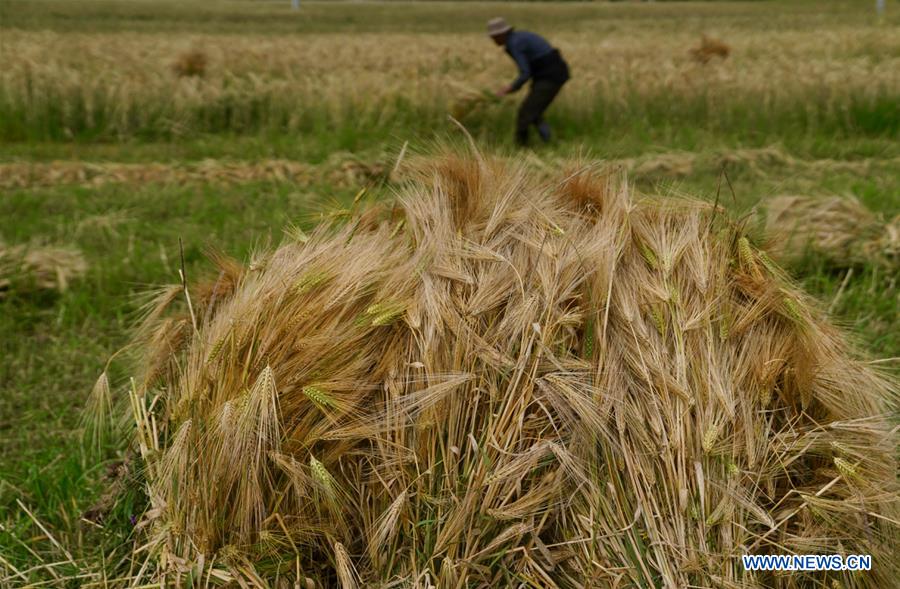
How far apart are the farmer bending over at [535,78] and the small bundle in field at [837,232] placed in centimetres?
512

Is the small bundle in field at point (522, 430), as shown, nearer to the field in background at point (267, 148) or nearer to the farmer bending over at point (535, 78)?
the field in background at point (267, 148)

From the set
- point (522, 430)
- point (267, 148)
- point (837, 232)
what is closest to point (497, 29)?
point (267, 148)

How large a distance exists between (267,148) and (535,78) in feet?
10.1

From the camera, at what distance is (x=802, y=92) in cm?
1045

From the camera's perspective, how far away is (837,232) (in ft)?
15.5

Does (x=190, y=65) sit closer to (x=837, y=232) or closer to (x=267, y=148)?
(x=267, y=148)

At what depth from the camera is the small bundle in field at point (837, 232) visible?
461 cm

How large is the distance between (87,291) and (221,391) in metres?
3.04

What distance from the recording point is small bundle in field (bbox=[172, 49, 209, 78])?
38.7ft

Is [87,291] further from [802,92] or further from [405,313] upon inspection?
[802,92]

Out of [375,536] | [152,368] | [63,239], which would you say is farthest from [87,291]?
[375,536]

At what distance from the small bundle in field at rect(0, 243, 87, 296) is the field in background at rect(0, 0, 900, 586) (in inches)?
3.3

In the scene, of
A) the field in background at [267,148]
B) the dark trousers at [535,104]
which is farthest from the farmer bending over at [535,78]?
the field in background at [267,148]

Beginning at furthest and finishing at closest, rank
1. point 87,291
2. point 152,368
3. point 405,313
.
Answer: point 87,291 < point 152,368 < point 405,313
